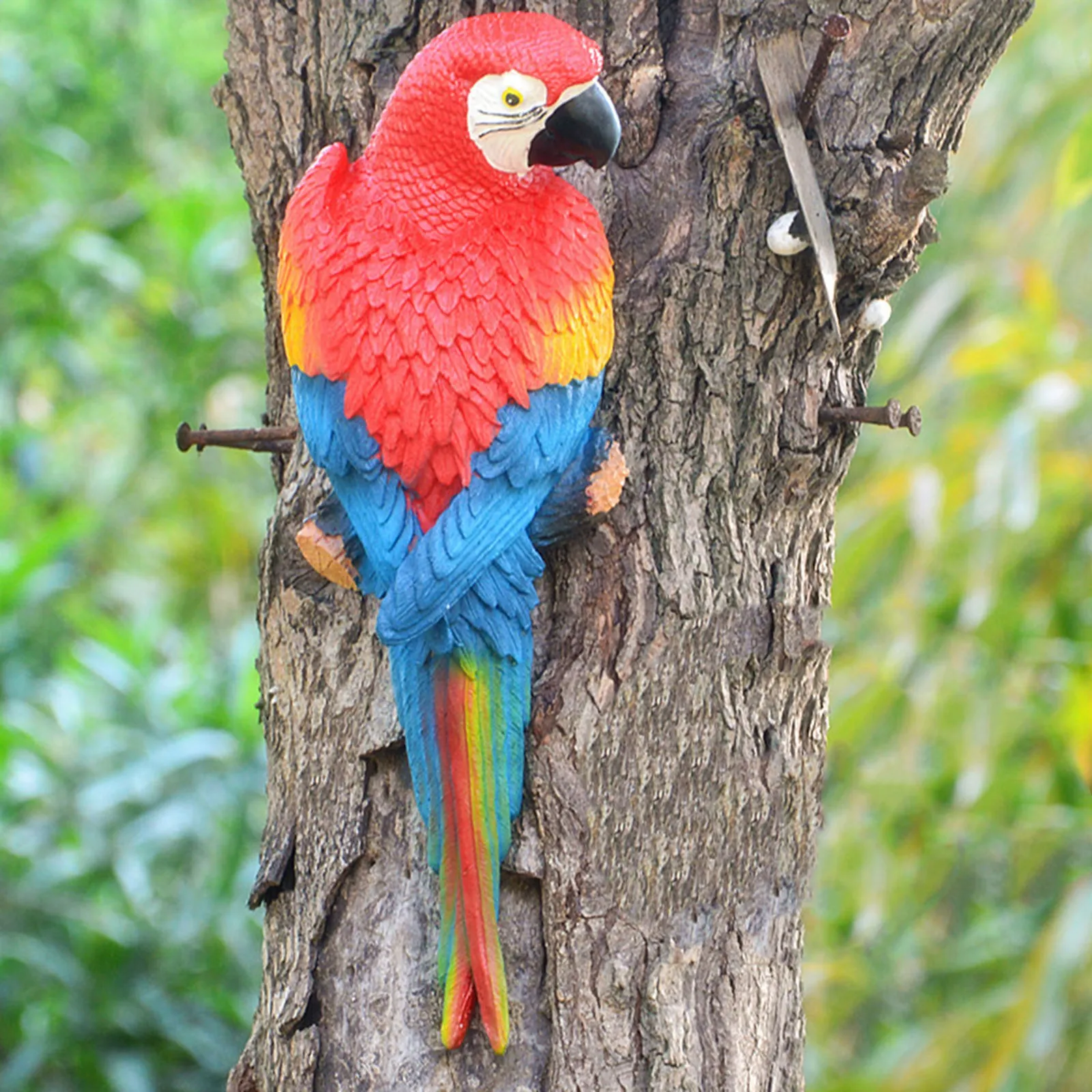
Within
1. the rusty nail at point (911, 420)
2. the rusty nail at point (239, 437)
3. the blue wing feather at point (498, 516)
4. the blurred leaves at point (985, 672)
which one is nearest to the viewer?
the blue wing feather at point (498, 516)

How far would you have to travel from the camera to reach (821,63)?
0.94 m

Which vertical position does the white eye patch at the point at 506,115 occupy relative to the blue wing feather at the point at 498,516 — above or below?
above

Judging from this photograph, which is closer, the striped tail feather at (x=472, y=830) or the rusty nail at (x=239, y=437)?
the striped tail feather at (x=472, y=830)

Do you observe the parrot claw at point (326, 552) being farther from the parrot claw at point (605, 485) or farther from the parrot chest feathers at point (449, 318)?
the parrot claw at point (605, 485)

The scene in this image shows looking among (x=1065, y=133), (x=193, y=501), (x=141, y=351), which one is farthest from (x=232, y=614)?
(x=1065, y=133)

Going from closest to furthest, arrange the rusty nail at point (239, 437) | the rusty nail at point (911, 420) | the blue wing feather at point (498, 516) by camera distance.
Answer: the blue wing feather at point (498, 516)
the rusty nail at point (911, 420)
the rusty nail at point (239, 437)

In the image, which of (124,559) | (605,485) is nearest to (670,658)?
(605,485)

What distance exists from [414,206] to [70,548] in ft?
7.37

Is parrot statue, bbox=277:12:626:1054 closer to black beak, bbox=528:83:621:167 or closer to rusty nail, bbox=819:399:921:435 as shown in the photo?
black beak, bbox=528:83:621:167

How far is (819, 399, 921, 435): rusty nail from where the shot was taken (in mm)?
991

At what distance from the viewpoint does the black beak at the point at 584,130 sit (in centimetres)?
92

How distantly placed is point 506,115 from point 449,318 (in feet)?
0.51

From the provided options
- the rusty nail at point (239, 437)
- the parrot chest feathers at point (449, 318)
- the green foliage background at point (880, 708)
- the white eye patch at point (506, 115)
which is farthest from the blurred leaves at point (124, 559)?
the white eye patch at point (506, 115)

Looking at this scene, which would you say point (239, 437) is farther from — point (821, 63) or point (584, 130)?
point (821, 63)
